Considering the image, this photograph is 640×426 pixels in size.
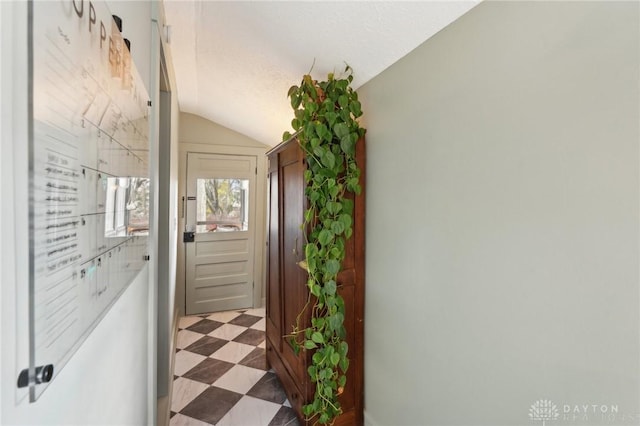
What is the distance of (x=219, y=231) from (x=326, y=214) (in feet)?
8.29

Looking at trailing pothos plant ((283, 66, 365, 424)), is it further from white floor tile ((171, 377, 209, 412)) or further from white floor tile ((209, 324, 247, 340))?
white floor tile ((209, 324, 247, 340))

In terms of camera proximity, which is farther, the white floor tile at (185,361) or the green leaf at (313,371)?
the white floor tile at (185,361)

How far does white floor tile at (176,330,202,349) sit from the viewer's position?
287 cm

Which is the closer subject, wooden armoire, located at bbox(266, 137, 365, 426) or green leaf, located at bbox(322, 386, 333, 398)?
green leaf, located at bbox(322, 386, 333, 398)

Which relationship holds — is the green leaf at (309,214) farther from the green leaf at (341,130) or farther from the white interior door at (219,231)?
the white interior door at (219,231)

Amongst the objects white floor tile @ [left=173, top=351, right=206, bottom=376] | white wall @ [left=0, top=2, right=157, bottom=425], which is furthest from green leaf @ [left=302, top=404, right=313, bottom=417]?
white floor tile @ [left=173, top=351, right=206, bottom=376]

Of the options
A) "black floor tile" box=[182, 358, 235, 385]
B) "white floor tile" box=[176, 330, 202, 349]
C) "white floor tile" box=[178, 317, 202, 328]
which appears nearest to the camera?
"black floor tile" box=[182, 358, 235, 385]

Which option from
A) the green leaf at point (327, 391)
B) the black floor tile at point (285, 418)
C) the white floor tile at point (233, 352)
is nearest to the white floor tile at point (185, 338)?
the white floor tile at point (233, 352)

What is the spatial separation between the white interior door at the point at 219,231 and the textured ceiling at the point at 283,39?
3.96ft

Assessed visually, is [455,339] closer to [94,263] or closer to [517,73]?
[517,73]

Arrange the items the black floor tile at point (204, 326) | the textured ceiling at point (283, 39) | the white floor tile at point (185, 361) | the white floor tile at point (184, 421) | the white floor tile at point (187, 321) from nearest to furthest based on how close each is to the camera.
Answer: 1. the textured ceiling at point (283, 39)
2. the white floor tile at point (184, 421)
3. the white floor tile at point (185, 361)
4. the black floor tile at point (204, 326)
5. the white floor tile at point (187, 321)

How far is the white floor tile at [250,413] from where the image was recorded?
1888mm

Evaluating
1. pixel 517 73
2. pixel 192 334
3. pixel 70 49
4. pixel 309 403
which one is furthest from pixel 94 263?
pixel 192 334

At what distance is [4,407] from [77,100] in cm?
47
